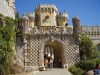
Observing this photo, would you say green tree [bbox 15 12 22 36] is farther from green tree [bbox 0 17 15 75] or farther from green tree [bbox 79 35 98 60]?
green tree [bbox 79 35 98 60]

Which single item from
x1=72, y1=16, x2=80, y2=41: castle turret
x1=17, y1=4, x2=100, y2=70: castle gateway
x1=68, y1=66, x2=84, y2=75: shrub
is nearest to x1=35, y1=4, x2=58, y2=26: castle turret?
x1=72, y1=16, x2=80, y2=41: castle turret

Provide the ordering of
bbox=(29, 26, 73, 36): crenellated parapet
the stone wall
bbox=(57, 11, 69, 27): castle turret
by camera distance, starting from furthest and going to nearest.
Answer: bbox=(57, 11, 69, 27): castle turret
bbox=(29, 26, 73, 36): crenellated parapet
the stone wall

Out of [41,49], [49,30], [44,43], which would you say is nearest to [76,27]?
[49,30]

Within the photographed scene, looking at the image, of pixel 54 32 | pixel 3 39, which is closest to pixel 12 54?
pixel 3 39

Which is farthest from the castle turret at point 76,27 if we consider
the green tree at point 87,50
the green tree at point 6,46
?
the green tree at point 6,46

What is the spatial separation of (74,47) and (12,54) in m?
6.83

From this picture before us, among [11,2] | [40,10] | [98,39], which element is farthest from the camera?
[40,10]

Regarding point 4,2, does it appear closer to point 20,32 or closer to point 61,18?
point 20,32

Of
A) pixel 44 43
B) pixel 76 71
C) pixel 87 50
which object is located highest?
pixel 44 43

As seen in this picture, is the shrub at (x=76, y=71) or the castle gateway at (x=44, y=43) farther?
the castle gateway at (x=44, y=43)

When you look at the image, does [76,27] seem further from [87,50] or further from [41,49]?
[41,49]

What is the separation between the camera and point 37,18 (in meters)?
45.1

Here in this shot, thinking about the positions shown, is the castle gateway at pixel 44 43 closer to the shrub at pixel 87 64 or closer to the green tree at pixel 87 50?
the green tree at pixel 87 50

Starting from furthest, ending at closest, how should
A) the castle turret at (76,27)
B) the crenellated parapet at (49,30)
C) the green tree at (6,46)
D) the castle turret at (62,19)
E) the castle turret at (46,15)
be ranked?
the castle turret at (62,19), the castle turret at (46,15), the castle turret at (76,27), the crenellated parapet at (49,30), the green tree at (6,46)
